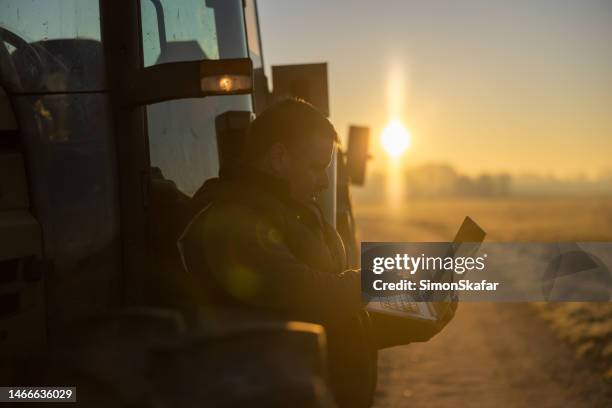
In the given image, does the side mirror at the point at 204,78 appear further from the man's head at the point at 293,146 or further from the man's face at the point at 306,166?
the man's face at the point at 306,166

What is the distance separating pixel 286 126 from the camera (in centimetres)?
289

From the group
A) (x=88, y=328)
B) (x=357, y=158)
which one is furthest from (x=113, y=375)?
(x=357, y=158)

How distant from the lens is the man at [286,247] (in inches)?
98.8

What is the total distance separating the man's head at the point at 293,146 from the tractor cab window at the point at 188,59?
55 cm

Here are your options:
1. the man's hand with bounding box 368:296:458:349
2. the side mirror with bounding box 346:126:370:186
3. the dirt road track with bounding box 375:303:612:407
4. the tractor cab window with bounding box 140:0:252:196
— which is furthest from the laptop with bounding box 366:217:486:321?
the dirt road track with bounding box 375:303:612:407

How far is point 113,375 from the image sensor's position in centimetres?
153

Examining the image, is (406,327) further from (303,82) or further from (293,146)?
(303,82)

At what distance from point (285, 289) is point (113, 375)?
1028mm

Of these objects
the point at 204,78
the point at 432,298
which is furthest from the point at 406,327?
the point at 204,78

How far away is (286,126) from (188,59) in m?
1.00

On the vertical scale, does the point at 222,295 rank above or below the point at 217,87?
below

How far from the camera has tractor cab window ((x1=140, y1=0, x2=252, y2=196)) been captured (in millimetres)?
3326

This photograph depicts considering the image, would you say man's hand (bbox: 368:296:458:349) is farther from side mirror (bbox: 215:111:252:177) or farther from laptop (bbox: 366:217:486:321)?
side mirror (bbox: 215:111:252:177)

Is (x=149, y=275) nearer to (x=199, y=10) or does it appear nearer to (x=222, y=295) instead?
(x=222, y=295)
